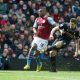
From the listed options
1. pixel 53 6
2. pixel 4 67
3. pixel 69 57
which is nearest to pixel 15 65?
pixel 4 67

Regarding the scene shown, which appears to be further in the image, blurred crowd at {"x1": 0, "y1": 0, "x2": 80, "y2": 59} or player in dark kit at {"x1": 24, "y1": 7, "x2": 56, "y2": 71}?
blurred crowd at {"x1": 0, "y1": 0, "x2": 80, "y2": 59}

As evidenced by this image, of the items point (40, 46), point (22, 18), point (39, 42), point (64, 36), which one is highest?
point (22, 18)

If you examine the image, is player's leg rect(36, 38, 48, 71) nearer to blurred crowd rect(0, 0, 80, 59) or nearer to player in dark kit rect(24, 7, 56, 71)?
player in dark kit rect(24, 7, 56, 71)

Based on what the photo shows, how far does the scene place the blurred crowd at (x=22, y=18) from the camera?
2142cm

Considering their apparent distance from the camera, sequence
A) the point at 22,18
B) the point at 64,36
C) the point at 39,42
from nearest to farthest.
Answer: the point at 64,36 < the point at 39,42 < the point at 22,18

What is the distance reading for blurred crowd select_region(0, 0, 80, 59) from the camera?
21.4m

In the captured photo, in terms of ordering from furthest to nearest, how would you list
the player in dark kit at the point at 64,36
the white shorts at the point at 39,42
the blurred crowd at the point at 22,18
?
1. the blurred crowd at the point at 22,18
2. the white shorts at the point at 39,42
3. the player in dark kit at the point at 64,36

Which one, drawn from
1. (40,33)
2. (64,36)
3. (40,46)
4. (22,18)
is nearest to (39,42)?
(40,46)

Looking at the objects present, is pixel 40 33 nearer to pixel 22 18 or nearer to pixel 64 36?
pixel 64 36

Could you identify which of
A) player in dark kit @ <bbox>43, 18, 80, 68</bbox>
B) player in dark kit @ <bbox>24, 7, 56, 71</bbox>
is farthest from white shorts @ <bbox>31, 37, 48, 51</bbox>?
player in dark kit @ <bbox>43, 18, 80, 68</bbox>

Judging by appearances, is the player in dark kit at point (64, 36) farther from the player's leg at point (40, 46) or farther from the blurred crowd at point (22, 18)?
the blurred crowd at point (22, 18)

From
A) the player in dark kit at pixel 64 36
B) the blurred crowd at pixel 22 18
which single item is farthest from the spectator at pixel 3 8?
the player in dark kit at pixel 64 36

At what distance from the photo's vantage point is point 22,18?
2339 cm

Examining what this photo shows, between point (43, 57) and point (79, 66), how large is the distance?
147cm
